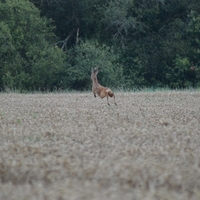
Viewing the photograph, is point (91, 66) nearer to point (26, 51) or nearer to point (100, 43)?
point (100, 43)

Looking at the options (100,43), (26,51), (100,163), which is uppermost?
(100,43)

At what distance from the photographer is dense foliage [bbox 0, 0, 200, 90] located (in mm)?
33219

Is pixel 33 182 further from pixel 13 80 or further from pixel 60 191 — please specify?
pixel 13 80

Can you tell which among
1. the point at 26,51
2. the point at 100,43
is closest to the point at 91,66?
the point at 100,43

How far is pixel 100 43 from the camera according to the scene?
120 ft

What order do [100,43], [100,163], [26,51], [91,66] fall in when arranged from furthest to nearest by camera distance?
1. [100,43]
2. [26,51]
3. [91,66]
4. [100,163]

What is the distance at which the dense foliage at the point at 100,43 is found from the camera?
33.2m

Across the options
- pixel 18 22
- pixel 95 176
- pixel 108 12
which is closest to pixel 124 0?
pixel 108 12

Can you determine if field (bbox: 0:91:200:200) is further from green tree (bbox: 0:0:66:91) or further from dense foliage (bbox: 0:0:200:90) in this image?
dense foliage (bbox: 0:0:200:90)

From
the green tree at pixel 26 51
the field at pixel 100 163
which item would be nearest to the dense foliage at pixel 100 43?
the green tree at pixel 26 51

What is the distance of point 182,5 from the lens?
122 feet

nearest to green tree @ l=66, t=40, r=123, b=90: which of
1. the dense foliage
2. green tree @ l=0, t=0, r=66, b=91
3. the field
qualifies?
the dense foliage

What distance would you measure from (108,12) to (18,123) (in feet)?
83.8

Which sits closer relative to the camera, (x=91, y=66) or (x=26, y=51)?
(x=91, y=66)
